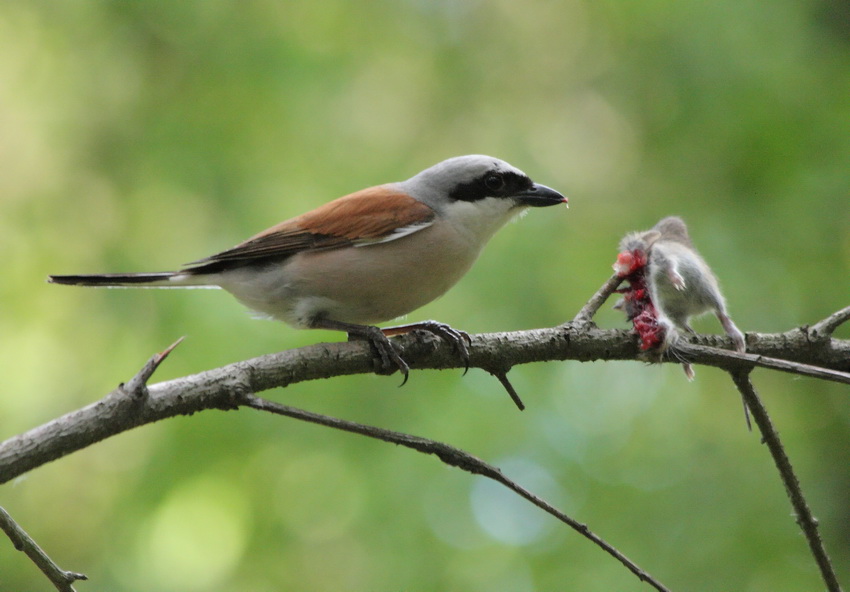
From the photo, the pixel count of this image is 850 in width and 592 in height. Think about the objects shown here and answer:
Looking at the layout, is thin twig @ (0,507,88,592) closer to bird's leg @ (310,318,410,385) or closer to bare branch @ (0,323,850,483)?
bare branch @ (0,323,850,483)

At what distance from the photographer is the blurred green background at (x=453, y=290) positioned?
16.4 ft

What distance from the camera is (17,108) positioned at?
6.89 m

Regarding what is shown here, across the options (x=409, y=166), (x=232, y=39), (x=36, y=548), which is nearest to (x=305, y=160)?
(x=409, y=166)

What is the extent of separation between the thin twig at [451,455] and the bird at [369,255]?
1199 millimetres

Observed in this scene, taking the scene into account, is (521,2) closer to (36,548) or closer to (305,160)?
(305,160)

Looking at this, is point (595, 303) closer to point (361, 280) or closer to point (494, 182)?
point (361, 280)

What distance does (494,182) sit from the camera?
4.17 metres

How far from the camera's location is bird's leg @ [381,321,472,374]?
111 inches

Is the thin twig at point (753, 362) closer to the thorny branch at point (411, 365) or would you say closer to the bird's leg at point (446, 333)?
the thorny branch at point (411, 365)

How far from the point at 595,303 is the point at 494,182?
1467 millimetres

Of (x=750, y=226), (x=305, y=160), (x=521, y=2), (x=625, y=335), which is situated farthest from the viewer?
(x=521, y=2)

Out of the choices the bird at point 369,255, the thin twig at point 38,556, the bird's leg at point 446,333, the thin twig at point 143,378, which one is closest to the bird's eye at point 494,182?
the bird at point 369,255

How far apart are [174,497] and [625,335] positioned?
3.45 m

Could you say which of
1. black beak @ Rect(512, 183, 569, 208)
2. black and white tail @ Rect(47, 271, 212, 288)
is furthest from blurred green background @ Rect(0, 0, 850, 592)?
black beak @ Rect(512, 183, 569, 208)
